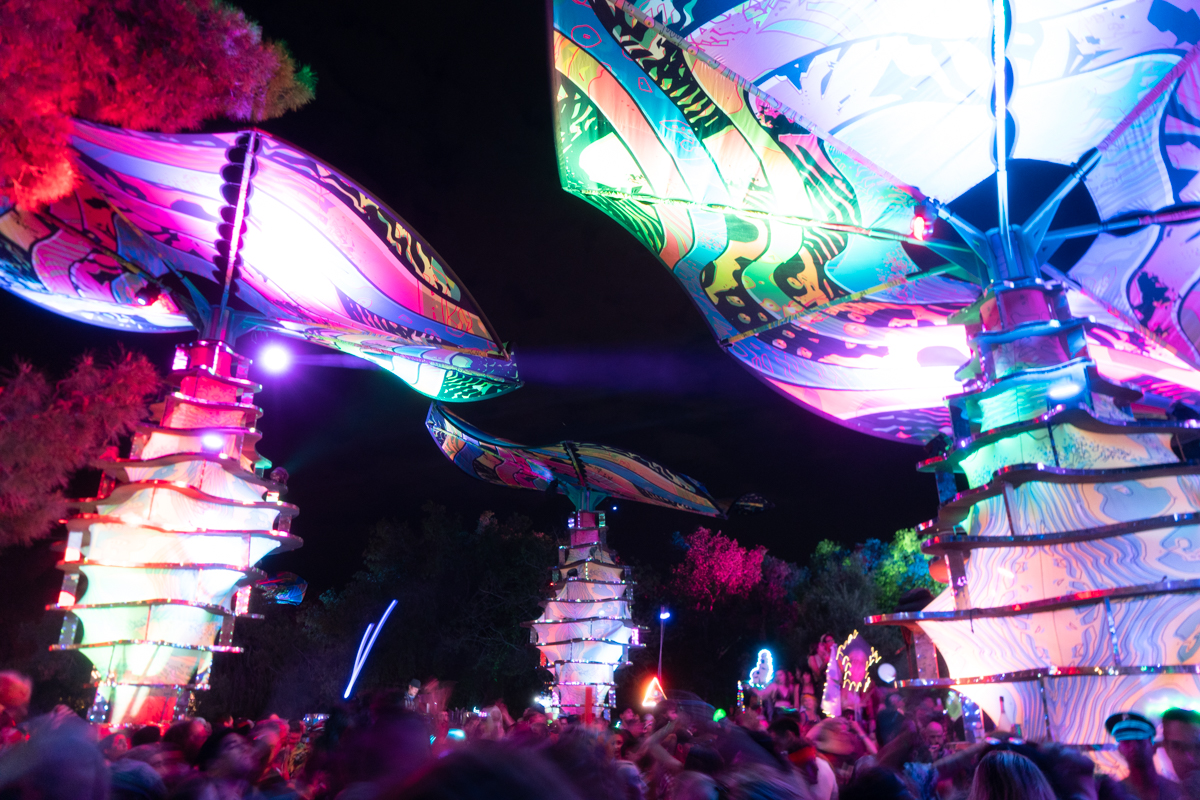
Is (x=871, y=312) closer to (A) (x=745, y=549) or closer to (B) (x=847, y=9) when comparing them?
(B) (x=847, y=9)

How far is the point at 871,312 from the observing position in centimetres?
1333

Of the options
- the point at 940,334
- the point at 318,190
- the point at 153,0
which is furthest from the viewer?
the point at 940,334

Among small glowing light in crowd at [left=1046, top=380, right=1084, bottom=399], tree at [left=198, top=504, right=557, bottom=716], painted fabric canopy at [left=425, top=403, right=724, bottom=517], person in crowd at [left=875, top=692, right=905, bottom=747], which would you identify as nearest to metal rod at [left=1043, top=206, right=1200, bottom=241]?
small glowing light in crowd at [left=1046, top=380, right=1084, bottom=399]

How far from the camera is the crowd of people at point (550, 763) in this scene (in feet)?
4.23

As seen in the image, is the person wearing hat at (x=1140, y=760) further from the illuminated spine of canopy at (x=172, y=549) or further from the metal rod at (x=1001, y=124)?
the illuminated spine of canopy at (x=172, y=549)

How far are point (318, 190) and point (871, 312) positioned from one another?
9.45 meters

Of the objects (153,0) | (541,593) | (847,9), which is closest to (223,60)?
(153,0)

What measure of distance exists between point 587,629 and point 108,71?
21428 mm

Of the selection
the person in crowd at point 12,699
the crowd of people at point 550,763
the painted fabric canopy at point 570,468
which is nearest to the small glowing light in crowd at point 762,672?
the painted fabric canopy at point 570,468

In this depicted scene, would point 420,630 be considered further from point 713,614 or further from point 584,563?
point 713,614

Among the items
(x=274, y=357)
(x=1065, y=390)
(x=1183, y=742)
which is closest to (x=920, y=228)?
(x=1065, y=390)

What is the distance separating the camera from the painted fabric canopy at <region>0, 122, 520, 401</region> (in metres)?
11.8

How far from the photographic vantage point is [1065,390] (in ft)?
25.3

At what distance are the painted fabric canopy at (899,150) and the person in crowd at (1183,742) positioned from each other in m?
5.34
